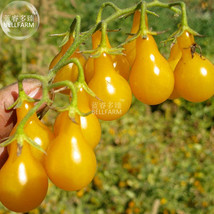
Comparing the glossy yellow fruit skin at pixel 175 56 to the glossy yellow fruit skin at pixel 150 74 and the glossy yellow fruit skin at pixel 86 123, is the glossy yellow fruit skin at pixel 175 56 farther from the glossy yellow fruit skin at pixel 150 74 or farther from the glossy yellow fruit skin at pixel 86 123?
the glossy yellow fruit skin at pixel 86 123

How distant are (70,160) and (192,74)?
57cm

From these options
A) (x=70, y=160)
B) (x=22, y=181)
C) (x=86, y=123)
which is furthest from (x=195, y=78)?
(x=22, y=181)

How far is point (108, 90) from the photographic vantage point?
1.17 m

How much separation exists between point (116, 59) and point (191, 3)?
2484mm

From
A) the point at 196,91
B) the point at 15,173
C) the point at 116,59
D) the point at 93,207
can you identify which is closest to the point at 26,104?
Result: the point at 15,173

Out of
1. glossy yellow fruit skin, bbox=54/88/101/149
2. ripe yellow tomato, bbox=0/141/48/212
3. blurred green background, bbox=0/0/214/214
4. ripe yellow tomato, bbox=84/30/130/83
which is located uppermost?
ripe yellow tomato, bbox=84/30/130/83

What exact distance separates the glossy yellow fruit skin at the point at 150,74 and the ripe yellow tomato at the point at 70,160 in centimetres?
30

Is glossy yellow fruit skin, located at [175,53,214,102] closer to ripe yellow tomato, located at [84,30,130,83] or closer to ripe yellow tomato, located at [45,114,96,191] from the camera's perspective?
ripe yellow tomato, located at [84,30,130,83]

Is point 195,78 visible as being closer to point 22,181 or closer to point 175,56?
point 175,56

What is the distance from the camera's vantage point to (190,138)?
12.4 ft

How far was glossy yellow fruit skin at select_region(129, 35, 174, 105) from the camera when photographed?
1201mm

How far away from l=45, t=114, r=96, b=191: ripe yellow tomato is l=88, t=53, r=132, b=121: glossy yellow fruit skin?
147 millimetres

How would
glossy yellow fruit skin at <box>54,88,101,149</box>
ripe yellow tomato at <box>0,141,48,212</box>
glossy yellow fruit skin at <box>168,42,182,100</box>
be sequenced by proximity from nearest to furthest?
ripe yellow tomato at <box>0,141,48,212</box>
glossy yellow fruit skin at <box>54,88,101,149</box>
glossy yellow fruit skin at <box>168,42,182,100</box>

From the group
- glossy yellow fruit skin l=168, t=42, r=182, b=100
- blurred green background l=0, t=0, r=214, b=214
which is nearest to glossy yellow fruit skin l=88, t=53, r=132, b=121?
glossy yellow fruit skin l=168, t=42, r=182, b=100
